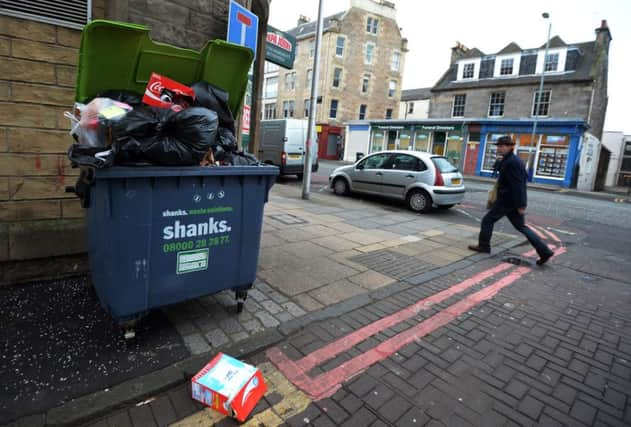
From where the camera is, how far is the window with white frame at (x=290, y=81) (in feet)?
140

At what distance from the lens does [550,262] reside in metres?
5.92

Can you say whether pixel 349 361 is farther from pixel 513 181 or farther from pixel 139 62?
pixel 513 181

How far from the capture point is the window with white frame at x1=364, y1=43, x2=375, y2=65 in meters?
40.4

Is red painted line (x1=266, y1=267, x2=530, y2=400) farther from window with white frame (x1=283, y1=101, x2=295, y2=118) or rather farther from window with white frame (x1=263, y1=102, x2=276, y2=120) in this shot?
window with white frame (x1=263, y1=102, x2=276, y2=120)

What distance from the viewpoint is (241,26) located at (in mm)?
4293

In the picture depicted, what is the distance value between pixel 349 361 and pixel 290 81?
145 ft

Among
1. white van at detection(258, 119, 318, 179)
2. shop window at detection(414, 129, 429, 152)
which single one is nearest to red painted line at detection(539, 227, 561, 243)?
white van at detection(258, 119, 318, 179)

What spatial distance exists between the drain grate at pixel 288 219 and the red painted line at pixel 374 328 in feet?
11.7

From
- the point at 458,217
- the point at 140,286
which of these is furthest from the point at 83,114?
the point at 458,217

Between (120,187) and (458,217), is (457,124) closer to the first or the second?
(458,217)

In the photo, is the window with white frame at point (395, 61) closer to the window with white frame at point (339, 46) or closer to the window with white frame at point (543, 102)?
the window with white frame at point (339, 46)

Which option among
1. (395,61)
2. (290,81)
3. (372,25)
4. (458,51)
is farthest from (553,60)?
(290,81)

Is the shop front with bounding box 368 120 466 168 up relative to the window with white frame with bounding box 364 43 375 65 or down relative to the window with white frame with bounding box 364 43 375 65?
down

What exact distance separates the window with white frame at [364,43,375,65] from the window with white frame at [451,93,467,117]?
13.1m
